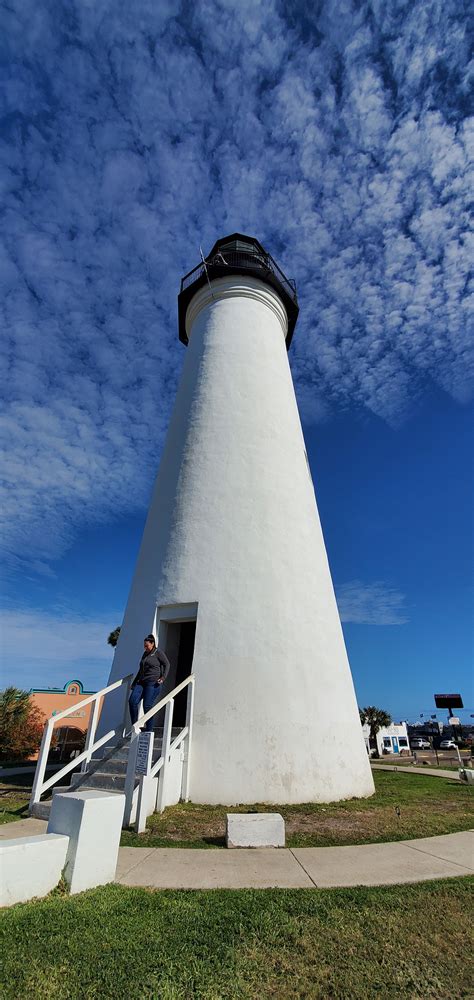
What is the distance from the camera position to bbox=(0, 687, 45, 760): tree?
1712 centimetres

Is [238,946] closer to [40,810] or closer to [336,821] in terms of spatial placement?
[336,821]

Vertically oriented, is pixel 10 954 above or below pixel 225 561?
below

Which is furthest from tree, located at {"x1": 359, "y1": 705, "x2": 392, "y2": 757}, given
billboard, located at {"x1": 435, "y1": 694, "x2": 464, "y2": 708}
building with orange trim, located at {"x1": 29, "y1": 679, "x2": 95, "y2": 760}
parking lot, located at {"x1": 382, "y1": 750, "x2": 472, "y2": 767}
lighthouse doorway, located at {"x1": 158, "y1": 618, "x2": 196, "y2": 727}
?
lighthouse doorway, located at {"x1": 158, "y1": 618, "x2": 196, "y2": 727}

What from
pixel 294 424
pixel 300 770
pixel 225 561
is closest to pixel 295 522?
pixel 225 561

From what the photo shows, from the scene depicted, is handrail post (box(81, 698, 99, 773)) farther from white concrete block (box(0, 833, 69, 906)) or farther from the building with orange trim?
the building with orange trim

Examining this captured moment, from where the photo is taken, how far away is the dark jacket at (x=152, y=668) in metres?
7.41

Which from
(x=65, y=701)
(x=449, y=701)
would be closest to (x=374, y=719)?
(x=449, y=701)

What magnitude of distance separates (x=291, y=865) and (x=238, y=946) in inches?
66.6

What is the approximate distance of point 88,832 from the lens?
3.48 m

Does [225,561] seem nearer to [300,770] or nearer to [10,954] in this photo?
[300,770]

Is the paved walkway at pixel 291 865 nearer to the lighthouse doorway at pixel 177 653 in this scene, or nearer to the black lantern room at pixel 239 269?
the lighthouse doorway at pixel 177 653

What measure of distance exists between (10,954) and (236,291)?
1365 cm

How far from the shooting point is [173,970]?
2.49 meters

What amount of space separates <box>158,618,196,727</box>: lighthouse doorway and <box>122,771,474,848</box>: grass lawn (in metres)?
2.77
